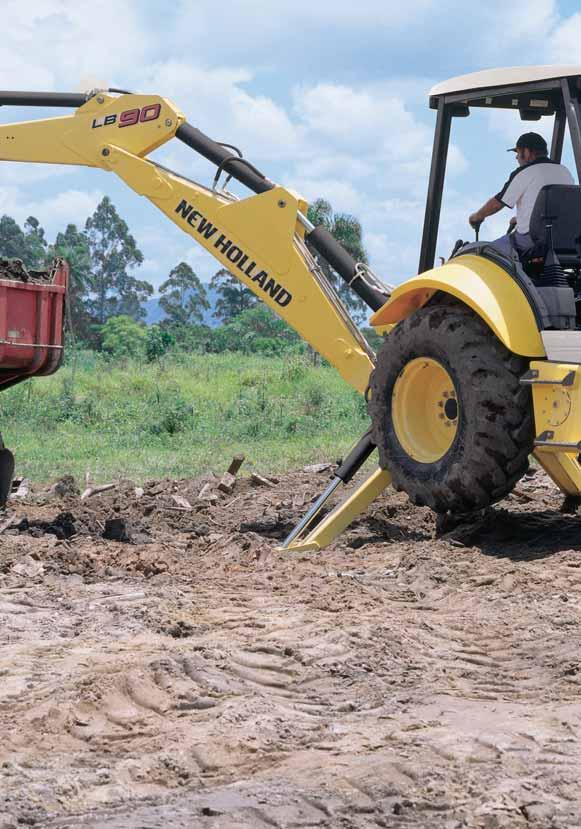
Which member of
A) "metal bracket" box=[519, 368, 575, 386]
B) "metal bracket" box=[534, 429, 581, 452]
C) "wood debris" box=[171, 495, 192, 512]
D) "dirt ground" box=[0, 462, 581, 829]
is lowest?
"dirt ground" box=[0, 462, 581, 829]

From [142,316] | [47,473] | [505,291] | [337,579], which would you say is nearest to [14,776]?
[337,579]

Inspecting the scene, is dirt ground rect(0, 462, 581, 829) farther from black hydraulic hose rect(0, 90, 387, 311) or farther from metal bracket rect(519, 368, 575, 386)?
black hydraulic hose rect(0, 90, 387, 311)

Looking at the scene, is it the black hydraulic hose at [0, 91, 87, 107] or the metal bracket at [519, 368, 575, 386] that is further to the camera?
the black hydraulic hose at [0, 91, 87, 107]

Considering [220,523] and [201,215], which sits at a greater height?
[201,215]

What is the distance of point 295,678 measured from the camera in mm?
5203

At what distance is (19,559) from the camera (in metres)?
7.78

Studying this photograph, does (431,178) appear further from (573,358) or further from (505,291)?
(573,358)

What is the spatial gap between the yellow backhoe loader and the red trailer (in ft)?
3.21

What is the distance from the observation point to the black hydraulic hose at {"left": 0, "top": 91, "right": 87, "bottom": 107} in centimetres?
963

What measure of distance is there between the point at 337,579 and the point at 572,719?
2.57m

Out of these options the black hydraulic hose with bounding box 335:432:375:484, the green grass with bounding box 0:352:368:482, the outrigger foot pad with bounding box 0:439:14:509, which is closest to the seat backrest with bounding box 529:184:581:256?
the black hydraulic hose with bounding box 335:432:375:484

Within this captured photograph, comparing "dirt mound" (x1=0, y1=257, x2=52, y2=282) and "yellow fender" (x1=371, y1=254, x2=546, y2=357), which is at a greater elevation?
"dirt mound" (x1=0, y1=257, x2=52, y2=282)

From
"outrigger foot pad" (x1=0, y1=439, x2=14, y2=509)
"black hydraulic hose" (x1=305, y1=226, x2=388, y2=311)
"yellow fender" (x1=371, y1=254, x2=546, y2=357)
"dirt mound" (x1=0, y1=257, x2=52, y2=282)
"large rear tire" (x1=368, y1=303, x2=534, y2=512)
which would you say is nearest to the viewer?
"yellow fender" (x1=371, y1=254, x2=546, y2=357)

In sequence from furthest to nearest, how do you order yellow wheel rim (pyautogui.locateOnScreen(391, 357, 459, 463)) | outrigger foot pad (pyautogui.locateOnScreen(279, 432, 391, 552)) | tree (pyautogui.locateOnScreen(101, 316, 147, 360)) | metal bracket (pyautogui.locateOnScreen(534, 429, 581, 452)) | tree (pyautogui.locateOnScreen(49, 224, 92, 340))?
1. tree (pyautogui.locateOnScreen(49, 224, 92, 340))
2. tree (pyautogui.locateOnScreen(101, 316, 147, 360))
3. outrigger foot pad (pyautogui.locateOnScreen(279, 432, 391, 552))
4. yellow wheel rim (pyautogui.locateOnScreen(391, 357, 459, 463))
5. metal bracket (pyautogui.locateOnScreen(534, 429, 581, 452))
